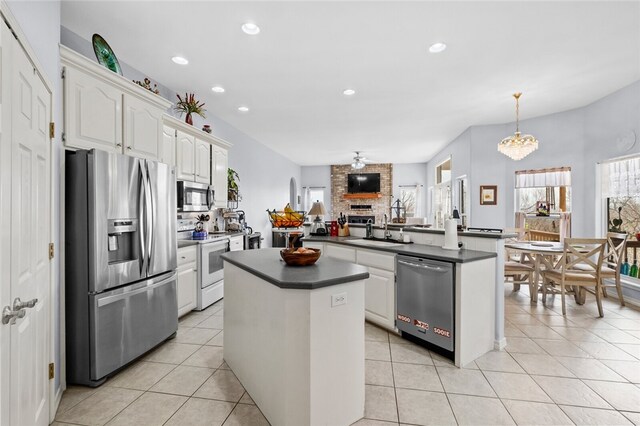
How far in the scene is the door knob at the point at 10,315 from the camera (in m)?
1.15

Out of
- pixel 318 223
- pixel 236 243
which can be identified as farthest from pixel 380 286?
pixel 236 243

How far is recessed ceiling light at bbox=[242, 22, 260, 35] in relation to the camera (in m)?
2.53

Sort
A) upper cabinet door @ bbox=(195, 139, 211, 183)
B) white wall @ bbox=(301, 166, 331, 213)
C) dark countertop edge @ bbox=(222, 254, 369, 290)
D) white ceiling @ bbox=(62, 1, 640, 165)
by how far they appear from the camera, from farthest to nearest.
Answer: white wall @ bbox=(301, 166, 331, 213) < upper cabinet door @ bbox=(195, 139, 211, 183) < white ceiling @ bbox=(62, 1, 640, 165) < dark countertop edge @ bbox=(222, 254, 369, 290)

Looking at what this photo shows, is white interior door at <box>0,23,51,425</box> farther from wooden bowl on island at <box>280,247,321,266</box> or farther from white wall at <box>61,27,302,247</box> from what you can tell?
white wall at <box>61,27,302,247</box>

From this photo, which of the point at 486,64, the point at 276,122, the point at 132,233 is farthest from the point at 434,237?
the point at 276,122

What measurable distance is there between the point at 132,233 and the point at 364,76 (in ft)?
9.58

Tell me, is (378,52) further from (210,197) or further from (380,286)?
(210,197)

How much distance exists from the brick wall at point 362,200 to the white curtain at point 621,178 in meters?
6.10

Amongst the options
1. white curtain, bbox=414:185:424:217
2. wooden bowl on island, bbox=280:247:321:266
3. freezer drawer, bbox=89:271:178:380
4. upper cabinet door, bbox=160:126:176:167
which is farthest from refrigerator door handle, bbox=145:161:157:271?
white curtain, bbox=414:185:424:217

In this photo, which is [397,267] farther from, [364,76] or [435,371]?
[364,76]

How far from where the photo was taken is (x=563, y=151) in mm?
5047

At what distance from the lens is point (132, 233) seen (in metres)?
2.43

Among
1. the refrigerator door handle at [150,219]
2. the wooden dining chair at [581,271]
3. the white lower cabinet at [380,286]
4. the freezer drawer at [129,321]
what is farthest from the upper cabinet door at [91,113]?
the wooden dining chair at [581,271]

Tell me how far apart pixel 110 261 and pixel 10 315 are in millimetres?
1142
